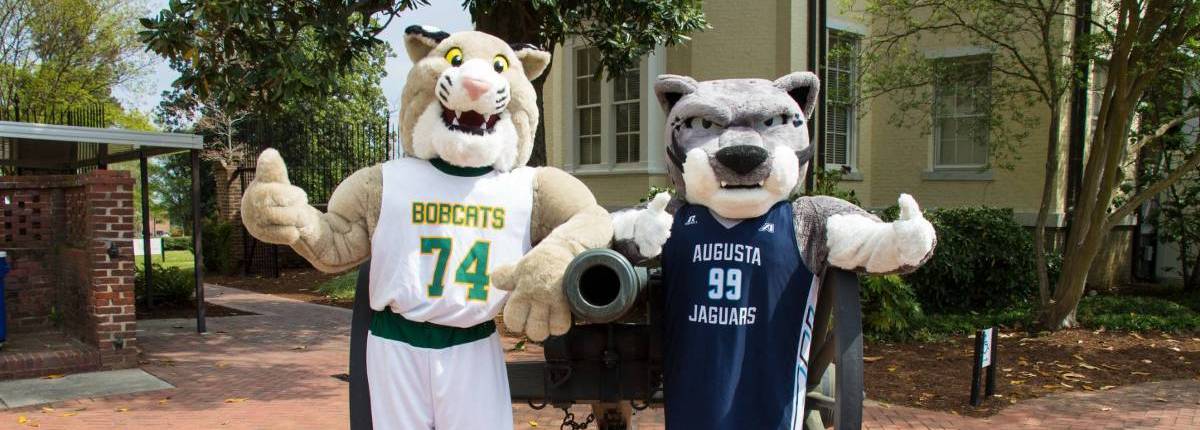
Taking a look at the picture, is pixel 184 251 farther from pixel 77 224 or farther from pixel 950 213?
pixel 950 213

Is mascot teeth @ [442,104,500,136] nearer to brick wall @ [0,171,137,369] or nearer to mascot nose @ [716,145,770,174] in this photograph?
mascot nose @ [716,145,770,174]

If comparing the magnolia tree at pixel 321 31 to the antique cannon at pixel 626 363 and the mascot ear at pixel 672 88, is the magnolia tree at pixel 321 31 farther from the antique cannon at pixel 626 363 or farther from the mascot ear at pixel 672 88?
the antique cannon at pixel 626 363

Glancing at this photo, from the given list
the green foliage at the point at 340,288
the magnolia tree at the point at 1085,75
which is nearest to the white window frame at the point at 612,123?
the magnolia tree at the point at 1085,75

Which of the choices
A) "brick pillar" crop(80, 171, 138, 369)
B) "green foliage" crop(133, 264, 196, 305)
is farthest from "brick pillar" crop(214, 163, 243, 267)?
"brick pillar" crop(80, 171, 138, 369)

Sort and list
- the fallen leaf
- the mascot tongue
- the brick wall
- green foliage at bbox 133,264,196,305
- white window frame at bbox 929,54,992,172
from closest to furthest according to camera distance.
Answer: the mascot tongue → the fallen leaf → the brick wall → white window frame at bbox 929,54,992,172 → green foliage at bbox 133,264,196,305

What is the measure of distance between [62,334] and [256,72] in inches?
125

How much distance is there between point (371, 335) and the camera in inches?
123

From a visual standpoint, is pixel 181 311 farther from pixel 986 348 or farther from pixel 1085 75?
pixel 1085 75

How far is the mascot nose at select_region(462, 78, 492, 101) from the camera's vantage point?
299 cm

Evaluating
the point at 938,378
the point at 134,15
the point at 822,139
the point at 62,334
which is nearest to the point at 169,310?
the point at 62,334

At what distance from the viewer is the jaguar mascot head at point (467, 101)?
119 inches

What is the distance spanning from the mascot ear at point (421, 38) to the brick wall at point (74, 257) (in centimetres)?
506

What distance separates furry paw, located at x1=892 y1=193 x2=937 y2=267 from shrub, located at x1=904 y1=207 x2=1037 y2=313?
746 cm

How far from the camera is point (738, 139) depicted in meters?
3.14
